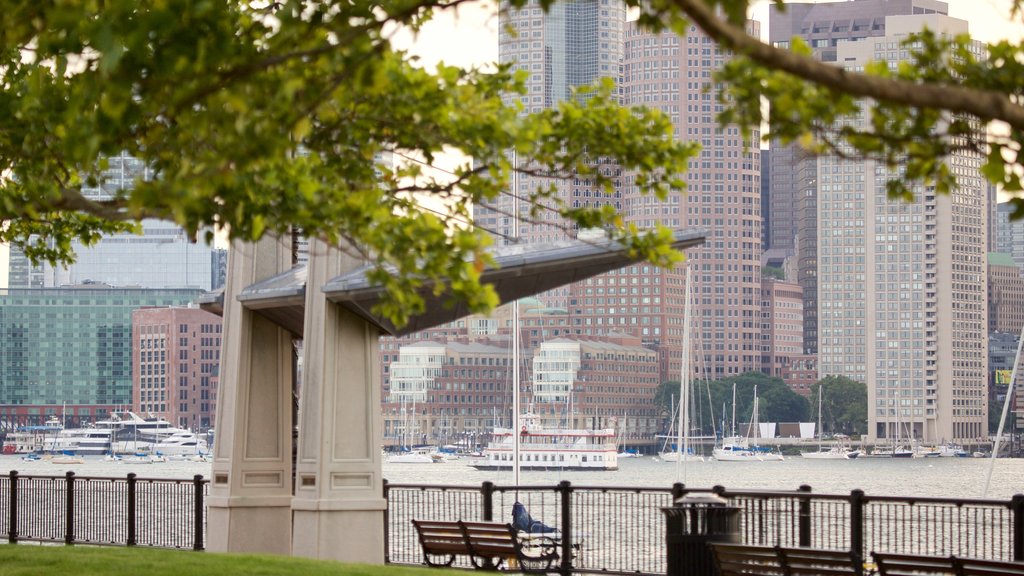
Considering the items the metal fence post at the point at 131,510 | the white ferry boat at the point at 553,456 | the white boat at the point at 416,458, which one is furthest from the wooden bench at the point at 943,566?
the white boat at the point at 416,458

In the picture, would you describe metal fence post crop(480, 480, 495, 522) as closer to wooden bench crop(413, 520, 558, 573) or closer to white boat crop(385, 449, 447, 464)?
wooden bench crop(413, 520, 558, 573)

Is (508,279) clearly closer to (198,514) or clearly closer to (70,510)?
(198,514)

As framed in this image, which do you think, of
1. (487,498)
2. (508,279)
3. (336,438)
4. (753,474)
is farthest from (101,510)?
(753,474)

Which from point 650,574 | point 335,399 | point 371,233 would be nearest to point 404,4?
point 371,233

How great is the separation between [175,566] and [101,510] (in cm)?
949

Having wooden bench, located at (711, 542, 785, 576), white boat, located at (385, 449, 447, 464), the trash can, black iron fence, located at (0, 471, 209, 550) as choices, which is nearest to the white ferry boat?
white boat, located at (385, 449, 447, 464)

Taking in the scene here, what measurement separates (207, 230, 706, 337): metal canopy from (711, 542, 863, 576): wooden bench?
346 centimetres

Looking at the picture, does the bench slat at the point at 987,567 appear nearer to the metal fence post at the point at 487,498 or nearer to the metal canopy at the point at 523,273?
the metal canopy at the point at 523,273

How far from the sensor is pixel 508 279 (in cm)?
1739

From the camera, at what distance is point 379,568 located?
1541 centimetres

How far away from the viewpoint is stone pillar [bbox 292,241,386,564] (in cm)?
1750

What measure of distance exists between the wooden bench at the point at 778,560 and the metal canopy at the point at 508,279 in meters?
3.46

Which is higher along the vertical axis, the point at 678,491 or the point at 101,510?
the point at 678,491

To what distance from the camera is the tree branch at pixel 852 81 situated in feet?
21.3
